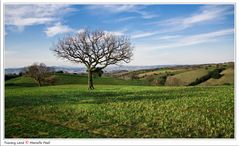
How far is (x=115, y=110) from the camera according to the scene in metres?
7.54

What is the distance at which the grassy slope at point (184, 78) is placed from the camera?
8357 mm

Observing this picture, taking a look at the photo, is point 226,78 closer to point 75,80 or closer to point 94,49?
point 94,49

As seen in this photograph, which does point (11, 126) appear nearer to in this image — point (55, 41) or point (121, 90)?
point (55, 41)

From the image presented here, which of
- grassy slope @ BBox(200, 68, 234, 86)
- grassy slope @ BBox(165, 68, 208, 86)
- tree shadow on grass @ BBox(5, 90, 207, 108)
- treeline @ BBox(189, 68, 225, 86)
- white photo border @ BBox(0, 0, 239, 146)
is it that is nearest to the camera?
white photo border @ BBox(0, 0, 239, 146)

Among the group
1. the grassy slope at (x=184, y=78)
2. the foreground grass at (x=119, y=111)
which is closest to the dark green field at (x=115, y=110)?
the foreground grass at (x=119, y=111)

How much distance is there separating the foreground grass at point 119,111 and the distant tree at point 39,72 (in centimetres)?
22

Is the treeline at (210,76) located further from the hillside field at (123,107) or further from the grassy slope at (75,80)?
the grassy slope at (75,80)

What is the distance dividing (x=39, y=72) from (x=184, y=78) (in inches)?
130

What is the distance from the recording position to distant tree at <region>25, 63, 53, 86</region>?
7.91 metres

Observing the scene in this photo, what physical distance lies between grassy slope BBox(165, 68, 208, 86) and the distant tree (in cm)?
277

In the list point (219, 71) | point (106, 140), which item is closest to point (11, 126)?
point (106, 140)

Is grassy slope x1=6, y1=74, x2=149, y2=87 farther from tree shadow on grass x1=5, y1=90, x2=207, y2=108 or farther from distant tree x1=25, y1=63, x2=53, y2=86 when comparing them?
tree shadow on grass x1=5, y1=90, x2=207, y2=108

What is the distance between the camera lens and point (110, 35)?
789 centimetres

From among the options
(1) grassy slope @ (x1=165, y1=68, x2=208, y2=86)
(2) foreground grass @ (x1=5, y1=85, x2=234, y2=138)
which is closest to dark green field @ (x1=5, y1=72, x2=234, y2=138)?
(2) foreground grass @ (x1=5, y1=85, x2=234, y2=138)
